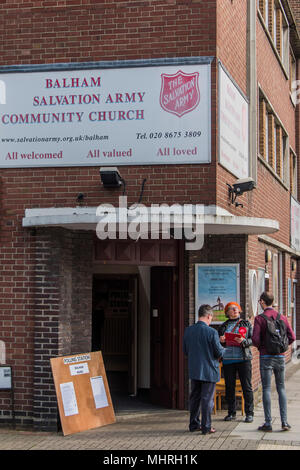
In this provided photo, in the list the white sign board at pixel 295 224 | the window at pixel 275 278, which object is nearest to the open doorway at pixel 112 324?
the window at pixel 275 278

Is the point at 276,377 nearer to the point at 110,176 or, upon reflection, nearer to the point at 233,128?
the point at 110,176

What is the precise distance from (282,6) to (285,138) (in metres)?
3.43

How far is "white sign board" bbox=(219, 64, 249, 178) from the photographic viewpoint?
9.84m

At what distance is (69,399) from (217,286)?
2930 millimetres

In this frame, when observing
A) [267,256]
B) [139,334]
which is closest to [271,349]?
[139,334]

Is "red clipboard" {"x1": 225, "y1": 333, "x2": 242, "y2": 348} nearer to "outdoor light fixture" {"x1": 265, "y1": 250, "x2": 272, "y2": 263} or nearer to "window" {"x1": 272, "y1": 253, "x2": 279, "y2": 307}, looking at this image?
"outdoor light fixture" {"x1": 265, "y1": 250, "x2": 272, "y2": 263}

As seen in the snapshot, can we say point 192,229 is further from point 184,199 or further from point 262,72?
point 262,72

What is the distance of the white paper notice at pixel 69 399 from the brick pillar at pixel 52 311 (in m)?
0.27

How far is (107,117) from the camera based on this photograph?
9.70 m

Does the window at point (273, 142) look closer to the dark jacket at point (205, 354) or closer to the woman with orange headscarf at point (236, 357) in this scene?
the woman with orange headscarf at point (236, 357)

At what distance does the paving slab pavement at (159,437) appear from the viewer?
8.21 m

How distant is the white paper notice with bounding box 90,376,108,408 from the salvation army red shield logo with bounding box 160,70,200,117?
12.7ft

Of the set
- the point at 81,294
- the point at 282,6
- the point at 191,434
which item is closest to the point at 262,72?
the point at 282,6

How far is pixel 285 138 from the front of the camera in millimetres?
18734
